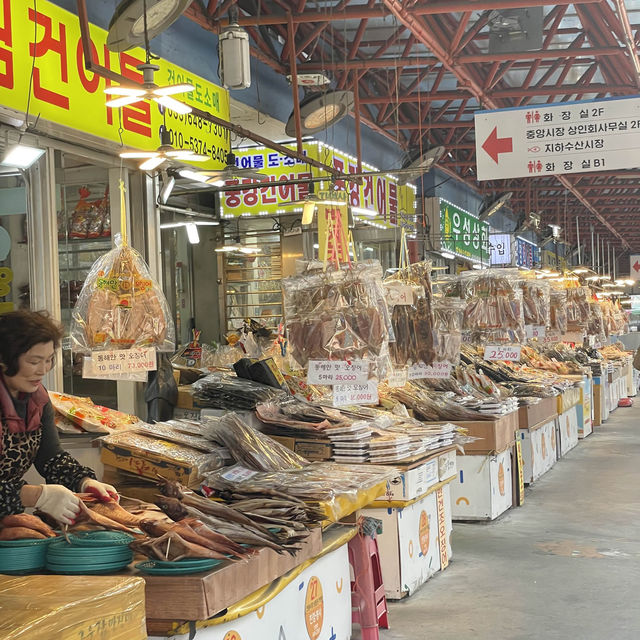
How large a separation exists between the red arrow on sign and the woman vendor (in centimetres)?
630

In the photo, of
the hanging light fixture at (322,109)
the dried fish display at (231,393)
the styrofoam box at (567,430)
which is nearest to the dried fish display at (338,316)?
the dried fish display at (231,393)

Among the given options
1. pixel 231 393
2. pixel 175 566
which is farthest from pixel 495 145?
pixel 175 566

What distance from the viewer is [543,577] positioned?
625cm

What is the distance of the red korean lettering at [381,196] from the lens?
1366 cm

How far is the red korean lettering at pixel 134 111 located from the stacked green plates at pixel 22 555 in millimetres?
4616

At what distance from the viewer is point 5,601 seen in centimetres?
232

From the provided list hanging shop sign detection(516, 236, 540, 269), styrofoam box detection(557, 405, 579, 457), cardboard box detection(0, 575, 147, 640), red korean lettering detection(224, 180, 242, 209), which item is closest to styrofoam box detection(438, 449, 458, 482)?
cardboard box detection(0, 575, 147, 640)

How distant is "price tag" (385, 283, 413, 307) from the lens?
6.26 meters

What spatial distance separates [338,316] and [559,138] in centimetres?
459

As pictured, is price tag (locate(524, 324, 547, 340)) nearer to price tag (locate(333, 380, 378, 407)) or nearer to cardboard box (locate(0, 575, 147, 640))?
price tag (locate(333, 380, 378, 407))

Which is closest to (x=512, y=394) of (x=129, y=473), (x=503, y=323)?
(x=503, y=323)

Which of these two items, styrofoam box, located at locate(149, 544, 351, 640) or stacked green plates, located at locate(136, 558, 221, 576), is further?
styrofoam box, located at locate(149, 544, 351, 640)

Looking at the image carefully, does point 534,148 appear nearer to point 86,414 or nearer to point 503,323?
point 503,323

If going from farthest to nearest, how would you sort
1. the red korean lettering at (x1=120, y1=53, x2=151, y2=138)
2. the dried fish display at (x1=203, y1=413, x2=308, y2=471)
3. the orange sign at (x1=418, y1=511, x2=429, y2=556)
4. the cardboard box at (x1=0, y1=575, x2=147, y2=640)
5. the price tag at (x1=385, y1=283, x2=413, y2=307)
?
the red korean lettering at (x1=120, y1=53, x2=151, y2=138) < the price tag at (x1=385, y1=283, x2=413, y2=307) < the orange sign at (x1=418, y1=511, x2=429, y2=556) < the dried fish display at (x1=203, y1=413, x2=308, y2=471) < the cardboard box at (x1=0, y1=575, x2=147, y2=640)
